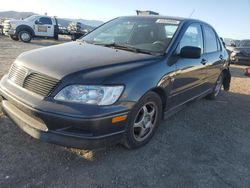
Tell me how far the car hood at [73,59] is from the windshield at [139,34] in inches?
13.3

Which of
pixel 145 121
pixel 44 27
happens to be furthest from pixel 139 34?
pixel 44 27

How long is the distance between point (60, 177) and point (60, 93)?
2.85 ft

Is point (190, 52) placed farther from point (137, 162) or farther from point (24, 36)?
point (24, 36)

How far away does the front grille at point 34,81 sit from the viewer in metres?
2.84

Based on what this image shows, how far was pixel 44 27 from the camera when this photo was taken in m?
20.2

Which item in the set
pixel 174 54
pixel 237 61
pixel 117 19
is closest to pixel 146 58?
pixel 174 54

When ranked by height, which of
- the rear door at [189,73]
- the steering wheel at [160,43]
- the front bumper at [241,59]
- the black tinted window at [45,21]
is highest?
the steering wheel at [160,43]

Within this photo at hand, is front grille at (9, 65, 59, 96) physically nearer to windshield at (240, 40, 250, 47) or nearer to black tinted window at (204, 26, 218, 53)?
black tinted window at (204, 26, 218, 53)

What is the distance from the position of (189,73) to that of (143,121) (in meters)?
1.28

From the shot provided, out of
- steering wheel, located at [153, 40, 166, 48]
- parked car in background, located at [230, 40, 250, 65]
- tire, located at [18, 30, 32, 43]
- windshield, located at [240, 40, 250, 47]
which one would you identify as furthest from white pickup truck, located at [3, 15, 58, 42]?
steering wheel, located at [153, 40, 166, 48]

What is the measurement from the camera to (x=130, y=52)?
12.1ft

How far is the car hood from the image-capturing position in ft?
9.75

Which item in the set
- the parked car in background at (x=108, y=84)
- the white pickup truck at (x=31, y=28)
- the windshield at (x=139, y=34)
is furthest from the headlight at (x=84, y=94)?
the white pickup truck at (x=31, y=28)

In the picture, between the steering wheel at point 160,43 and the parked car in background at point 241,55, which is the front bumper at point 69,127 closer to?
the steering wheel at point 160,43
